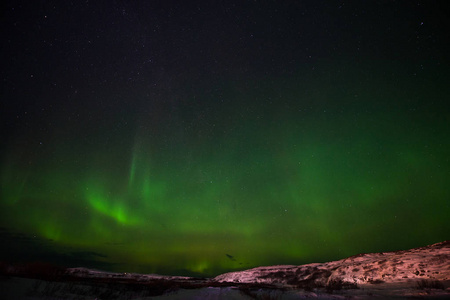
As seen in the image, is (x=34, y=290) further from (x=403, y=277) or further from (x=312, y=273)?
(x=312, y=273)

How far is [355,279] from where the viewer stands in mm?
24000

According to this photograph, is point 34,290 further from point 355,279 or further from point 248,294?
point 355,279

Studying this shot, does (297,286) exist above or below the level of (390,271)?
below

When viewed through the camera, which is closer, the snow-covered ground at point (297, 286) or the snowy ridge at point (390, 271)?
the snow-covered ground at point (297, 286)

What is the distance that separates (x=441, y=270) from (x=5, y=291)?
1137 inches

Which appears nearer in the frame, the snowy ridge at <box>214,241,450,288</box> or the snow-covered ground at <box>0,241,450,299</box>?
the snow-covered ground at <box>0,241,450,299</box>

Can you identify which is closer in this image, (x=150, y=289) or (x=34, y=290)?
(x=34, y=290)

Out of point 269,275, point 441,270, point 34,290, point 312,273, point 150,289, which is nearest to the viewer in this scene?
point 34,290

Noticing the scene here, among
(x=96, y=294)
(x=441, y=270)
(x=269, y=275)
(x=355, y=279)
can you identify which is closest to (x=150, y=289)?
(x=96, y=294)

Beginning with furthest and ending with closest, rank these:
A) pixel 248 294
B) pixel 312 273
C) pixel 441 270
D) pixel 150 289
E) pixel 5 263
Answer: pixel 312 273, pixel 5 263, pixel 441 270, pixel 150 289, pixel 248 294

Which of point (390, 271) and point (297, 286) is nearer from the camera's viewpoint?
point (390, 271)

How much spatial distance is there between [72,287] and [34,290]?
113 inches

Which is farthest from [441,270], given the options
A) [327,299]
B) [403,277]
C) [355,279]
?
[327,299]

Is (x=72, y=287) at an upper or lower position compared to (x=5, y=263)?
lower
